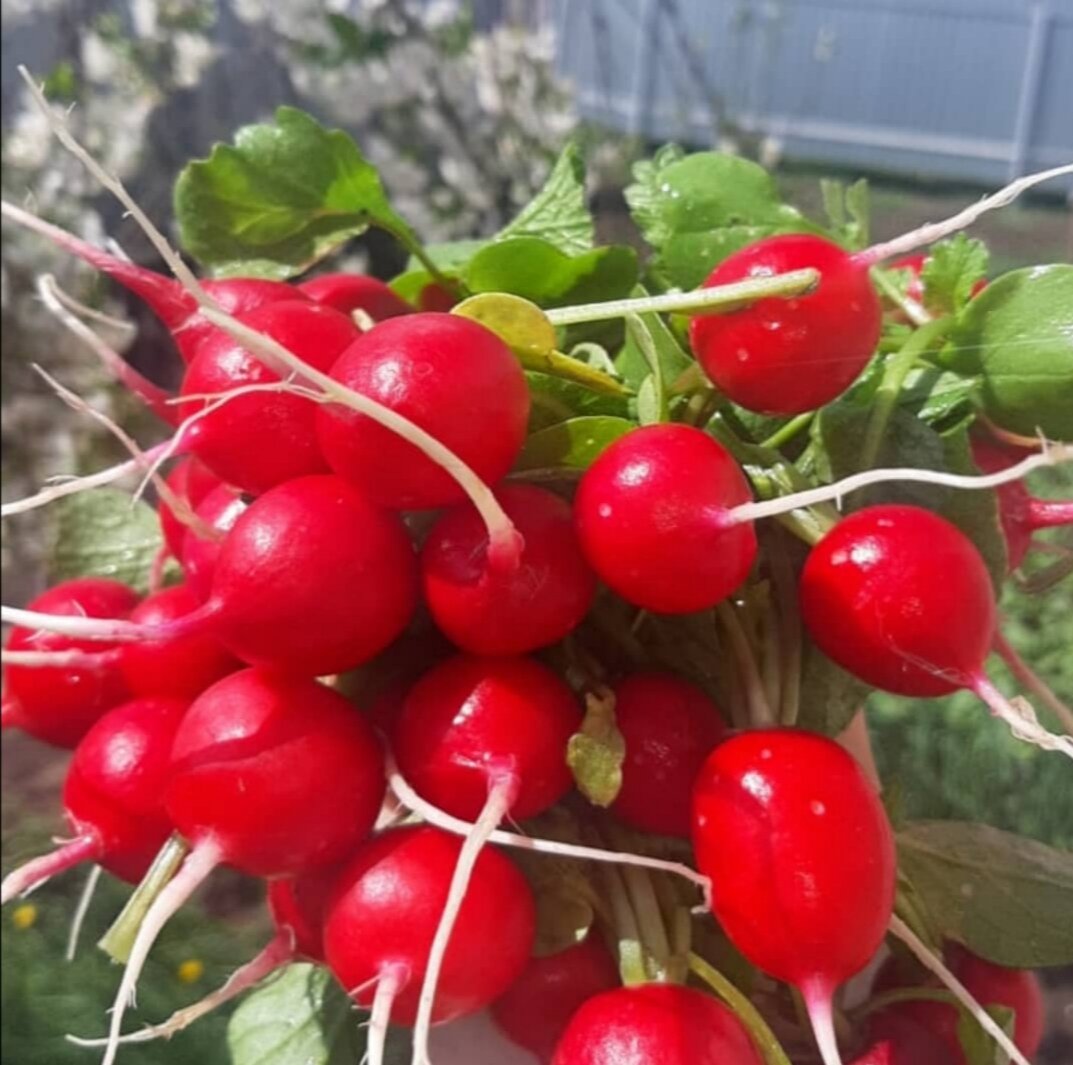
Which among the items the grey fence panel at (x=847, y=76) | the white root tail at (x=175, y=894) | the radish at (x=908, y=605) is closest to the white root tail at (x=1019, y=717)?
the radish at (x=908, y=605)

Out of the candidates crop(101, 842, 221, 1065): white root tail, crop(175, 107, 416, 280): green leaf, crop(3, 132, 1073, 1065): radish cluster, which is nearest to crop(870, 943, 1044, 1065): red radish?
crop(3, 132, 1073, 1065): radish cluster

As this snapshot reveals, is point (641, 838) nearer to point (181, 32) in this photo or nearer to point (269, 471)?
point (269, 471)

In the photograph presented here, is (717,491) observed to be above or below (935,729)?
above

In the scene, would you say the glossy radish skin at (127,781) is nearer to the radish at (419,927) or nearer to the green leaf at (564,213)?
the radish at (419,927)

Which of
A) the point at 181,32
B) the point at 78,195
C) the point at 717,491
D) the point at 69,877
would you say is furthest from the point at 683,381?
the point at 181,32

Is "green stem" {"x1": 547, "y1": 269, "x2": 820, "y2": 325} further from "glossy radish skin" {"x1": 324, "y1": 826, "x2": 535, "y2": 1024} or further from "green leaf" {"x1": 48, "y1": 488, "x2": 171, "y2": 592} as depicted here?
"green leaf" {"x1": 48, "y1": 488, "x2": 171, "y2": 592}
